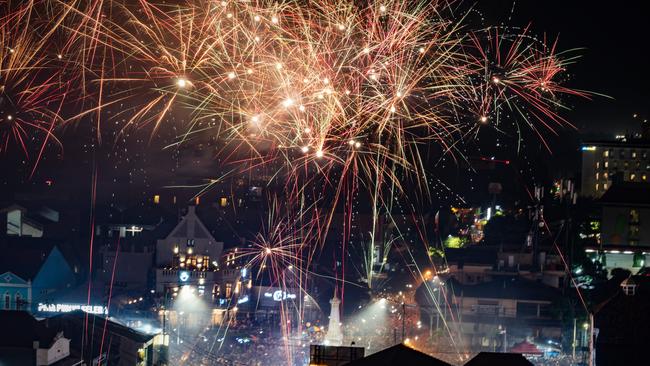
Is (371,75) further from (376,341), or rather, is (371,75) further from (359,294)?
(359,294)

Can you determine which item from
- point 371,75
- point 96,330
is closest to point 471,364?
point 371,75

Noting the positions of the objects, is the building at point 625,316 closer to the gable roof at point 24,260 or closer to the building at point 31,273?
the building at point 31,273

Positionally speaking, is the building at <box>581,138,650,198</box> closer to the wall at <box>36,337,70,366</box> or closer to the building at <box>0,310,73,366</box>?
the wall at <box>36,337,70,366</box>

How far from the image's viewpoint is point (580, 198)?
4628 centimetres

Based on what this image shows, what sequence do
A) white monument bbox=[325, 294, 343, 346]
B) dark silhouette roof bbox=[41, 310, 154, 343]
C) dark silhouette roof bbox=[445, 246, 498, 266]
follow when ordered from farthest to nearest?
1. dark silhouette roof bbox=[445, 246, 498, 266]
2. white monument bbox=[325, 294, 343, 346]
3. dark silhouette roof bbox=[41, 310, 154, 343]

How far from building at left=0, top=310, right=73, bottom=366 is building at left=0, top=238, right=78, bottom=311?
7.44m

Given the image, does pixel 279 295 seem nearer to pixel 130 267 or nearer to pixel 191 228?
pixel 191 228

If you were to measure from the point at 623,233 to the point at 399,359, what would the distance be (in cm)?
2532

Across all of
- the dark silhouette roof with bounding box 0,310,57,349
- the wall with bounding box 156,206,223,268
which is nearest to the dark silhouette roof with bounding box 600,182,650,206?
the wall with bounding box 156,206,223,268

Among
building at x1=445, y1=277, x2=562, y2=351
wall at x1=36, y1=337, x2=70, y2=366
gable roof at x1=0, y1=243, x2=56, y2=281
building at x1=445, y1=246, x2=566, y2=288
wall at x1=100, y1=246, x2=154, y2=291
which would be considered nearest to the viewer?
wall at x1=36, y1=337, x2=70, y2=366

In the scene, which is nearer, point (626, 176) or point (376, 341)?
point (376, 341)

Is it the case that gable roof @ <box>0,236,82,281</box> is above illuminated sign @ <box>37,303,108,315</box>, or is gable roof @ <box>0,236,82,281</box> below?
above

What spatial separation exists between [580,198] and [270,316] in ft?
89.9

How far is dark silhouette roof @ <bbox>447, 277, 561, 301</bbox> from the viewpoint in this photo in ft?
84.6
